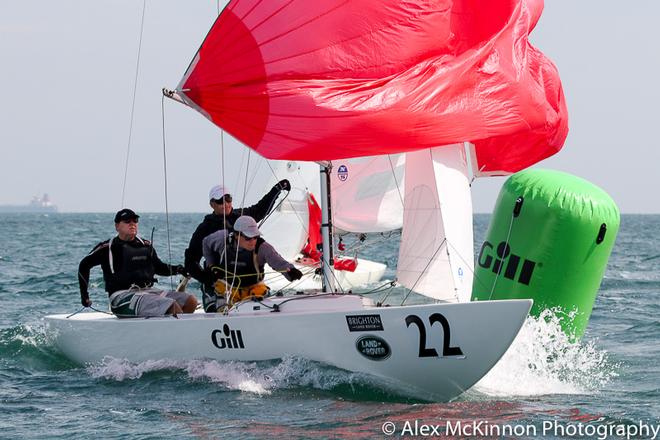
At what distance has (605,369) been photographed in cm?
840

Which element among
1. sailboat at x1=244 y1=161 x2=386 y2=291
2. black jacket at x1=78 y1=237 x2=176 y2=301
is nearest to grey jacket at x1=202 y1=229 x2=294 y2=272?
black jacket at x1=78 y1=237 x2=176 y2=301

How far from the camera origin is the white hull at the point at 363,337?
661cm

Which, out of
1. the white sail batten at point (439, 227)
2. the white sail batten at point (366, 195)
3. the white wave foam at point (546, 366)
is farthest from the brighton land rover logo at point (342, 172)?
the white wave foam at point (546, 366)

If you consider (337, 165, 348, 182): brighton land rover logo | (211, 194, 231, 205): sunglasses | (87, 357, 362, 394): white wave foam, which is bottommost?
(87, 357, 362, 394): white wave foam

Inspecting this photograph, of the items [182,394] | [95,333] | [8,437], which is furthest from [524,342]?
[8,437]

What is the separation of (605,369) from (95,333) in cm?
403

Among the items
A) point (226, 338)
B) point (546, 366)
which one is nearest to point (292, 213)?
point (546, 366)

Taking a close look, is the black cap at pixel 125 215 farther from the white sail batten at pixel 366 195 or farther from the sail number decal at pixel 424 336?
the white sail batten at pixel 366 195

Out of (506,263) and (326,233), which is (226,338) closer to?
(326,233)

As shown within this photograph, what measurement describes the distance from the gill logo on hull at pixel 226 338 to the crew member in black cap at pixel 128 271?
58 centimetres

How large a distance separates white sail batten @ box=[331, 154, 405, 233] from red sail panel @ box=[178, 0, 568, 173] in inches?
138

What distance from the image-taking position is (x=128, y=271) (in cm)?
801

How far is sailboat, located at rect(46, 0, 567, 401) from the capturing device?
6.77 m

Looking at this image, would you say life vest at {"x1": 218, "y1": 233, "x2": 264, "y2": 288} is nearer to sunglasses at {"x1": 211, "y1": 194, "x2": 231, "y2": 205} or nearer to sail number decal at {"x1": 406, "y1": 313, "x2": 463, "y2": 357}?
sunglasses at {"x1": 211, "y1": 194, "x2": 231, "y2": 205}
